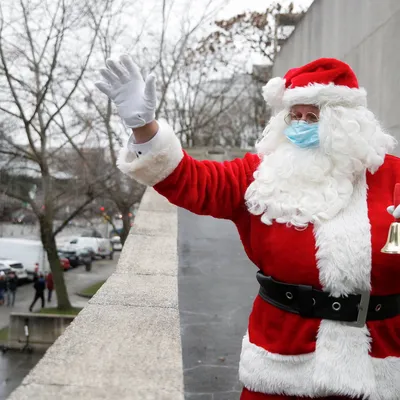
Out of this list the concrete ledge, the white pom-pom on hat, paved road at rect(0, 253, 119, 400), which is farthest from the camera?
paved road at rect(0, 253, 119, 400)

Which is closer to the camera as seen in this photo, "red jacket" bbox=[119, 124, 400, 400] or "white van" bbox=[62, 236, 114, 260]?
"red jacket" bbox=[119, 124, 400, 400]

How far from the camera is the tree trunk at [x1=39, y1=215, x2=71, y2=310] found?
17.0m

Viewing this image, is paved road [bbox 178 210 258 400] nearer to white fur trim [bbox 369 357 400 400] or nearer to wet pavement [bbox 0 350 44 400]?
white fur trim [bbox 369 357 400 400]

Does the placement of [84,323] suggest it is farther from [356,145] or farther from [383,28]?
[383,28]

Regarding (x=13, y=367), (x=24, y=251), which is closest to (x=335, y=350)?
(x=13, y=367)

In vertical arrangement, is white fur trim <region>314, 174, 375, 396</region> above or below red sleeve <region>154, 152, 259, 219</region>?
below

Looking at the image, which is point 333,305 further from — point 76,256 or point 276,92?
point 76,256

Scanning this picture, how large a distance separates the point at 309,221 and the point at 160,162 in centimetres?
67

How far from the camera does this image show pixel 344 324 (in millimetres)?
2010

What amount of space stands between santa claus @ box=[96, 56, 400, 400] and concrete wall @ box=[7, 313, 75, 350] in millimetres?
14087

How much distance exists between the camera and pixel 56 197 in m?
16.8

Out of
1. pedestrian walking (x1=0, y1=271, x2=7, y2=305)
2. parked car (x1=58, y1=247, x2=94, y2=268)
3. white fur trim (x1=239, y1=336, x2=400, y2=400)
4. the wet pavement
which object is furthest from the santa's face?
parked car (x1=58, y1=247, x2=94, y2=268)

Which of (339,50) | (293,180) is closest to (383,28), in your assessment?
(339,50)

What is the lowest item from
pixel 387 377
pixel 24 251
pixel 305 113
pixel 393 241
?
pixel 24 251
